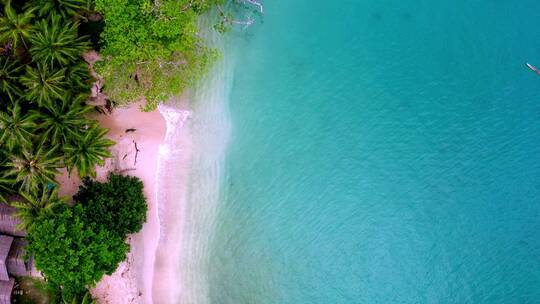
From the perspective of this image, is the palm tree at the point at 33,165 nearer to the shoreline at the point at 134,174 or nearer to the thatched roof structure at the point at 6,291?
the shoreline at the point at 134,174

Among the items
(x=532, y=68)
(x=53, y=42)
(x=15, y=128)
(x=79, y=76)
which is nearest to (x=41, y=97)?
(x=15, y=128)

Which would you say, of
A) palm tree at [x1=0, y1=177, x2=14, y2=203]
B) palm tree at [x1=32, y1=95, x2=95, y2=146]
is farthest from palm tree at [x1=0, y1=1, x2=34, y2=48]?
palm tree at [x1=0, y1=177, x2=14, y2=203]

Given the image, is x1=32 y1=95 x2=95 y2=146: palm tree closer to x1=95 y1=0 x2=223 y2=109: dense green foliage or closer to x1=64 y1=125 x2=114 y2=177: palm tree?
x1=64 y1=125 x2=114 y2=177: palm tree

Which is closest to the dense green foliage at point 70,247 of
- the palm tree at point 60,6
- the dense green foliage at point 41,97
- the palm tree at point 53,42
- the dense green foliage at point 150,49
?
the dense green foliage at point 41,97

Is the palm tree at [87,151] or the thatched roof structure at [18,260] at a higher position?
the palm tree at [87,151]

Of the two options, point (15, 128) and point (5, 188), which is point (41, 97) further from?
point (5, 188)

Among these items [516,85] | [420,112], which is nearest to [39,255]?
[420,112]

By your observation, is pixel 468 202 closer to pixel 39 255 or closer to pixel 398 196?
pixel 398 196
